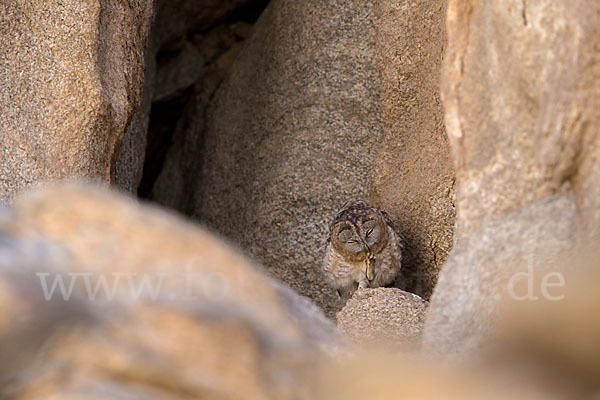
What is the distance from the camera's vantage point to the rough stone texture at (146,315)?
180 centimetres

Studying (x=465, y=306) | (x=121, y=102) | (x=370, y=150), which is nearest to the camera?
(x=465, y=306)

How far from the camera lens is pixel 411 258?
5336 millimetres

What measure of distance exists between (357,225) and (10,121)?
2.03m

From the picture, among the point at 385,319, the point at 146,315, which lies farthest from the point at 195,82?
the point at 146,315

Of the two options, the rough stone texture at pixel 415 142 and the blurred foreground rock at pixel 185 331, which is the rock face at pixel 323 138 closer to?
the rough stone texture at pixel 415 142

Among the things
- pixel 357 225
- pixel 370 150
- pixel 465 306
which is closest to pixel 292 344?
pixel 465 306

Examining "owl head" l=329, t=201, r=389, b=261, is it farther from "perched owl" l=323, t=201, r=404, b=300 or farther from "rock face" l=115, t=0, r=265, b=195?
"rock face" l=115, t=0, r=265, b=195

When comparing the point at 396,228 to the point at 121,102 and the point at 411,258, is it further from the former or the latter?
the point at 121,102

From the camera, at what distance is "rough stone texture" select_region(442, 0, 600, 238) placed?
245 centimetres

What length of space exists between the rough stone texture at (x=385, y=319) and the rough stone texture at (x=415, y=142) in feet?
3.75

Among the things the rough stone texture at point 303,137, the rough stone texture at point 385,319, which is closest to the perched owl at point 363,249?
the rough stone texture at point 303,137

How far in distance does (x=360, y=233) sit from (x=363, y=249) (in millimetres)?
105

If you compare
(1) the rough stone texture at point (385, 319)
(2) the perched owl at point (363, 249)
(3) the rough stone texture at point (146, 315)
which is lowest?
(3) the rough stone texture at point (146, 315)

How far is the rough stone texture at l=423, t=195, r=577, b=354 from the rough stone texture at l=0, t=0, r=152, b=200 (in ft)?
7.59
